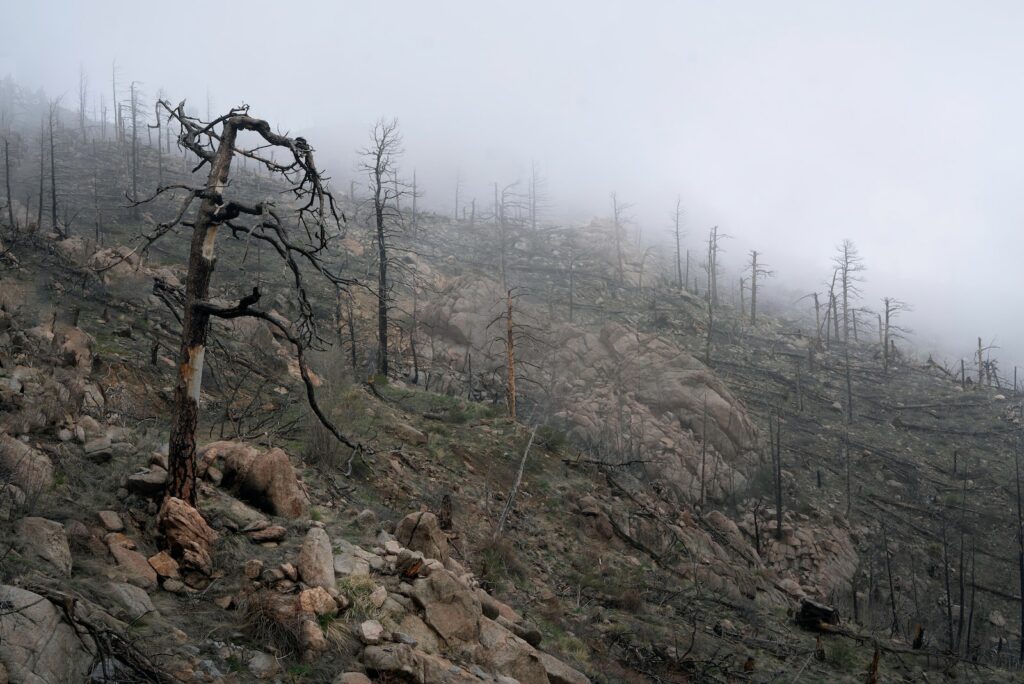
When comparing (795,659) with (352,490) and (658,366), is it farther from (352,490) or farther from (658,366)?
(658,366)

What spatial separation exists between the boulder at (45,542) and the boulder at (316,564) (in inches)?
77.6

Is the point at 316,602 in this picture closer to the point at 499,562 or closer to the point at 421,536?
the point at 421,536

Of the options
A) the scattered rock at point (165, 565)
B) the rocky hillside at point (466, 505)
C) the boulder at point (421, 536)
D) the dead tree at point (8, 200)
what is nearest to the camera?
the rocky hillside at point (466, 505)

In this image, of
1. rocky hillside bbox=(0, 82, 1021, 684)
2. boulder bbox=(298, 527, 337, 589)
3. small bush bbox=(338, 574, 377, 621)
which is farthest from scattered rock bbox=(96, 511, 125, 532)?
small bush bbox=(338, 574, 377, 621)

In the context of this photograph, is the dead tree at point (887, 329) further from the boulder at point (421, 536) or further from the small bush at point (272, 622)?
the small bush at point (272, 622)

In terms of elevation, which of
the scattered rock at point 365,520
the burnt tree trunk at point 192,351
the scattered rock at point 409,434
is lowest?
the scattered rock at point 409,434

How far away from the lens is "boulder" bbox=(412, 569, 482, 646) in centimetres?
610

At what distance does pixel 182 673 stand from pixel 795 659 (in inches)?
483

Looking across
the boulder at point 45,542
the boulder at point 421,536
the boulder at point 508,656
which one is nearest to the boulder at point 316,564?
the boulder at point 508,656

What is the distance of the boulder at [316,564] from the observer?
5.72m

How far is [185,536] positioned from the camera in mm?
5484

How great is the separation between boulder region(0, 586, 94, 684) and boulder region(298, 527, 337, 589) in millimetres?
2103

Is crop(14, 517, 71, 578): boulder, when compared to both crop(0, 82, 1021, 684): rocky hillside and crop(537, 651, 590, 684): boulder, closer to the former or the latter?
crop(0, 82, 1021, 684): rocky hillside

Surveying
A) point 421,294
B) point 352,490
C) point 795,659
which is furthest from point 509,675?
point 421,294
